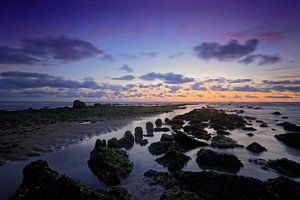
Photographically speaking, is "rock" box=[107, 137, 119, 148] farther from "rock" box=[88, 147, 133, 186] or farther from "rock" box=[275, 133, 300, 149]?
"rock" box=[275, 133, 300, 149]

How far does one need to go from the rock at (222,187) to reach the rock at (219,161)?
3.92m

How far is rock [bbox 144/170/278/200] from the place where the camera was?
8.26m

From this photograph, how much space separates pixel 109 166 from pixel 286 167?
35.2ft

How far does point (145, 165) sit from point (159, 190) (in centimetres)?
376

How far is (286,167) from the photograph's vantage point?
13.0 meters

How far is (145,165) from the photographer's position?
13234 millimetres

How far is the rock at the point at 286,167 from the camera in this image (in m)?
12.4

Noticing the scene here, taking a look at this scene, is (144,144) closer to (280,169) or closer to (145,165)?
(145,165)

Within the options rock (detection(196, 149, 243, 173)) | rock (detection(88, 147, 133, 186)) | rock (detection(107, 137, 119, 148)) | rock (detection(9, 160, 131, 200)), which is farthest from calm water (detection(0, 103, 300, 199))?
rock (detection(107, 137, 119, 148))

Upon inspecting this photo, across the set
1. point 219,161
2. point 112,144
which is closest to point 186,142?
point 219,161

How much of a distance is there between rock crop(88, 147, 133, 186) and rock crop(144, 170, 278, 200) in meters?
2.67

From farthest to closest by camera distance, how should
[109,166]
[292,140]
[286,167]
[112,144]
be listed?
[292,140] → [112,144] → [286,167] → [109,166]

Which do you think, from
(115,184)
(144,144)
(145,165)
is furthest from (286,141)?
(115,184)

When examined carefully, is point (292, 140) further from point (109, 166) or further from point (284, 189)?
point (109, 166)
